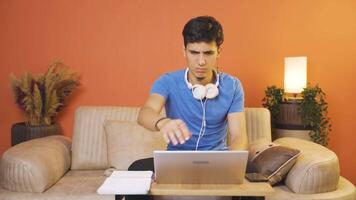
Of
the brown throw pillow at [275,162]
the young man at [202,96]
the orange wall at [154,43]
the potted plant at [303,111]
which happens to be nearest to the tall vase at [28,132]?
the orange wall at [154,43]

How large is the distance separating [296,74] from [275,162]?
39.0 inches

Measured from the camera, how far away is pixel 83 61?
314 centimetres

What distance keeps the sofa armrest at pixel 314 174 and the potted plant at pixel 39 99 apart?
1.72 m

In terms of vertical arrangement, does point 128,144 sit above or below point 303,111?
below

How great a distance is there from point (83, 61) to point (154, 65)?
0.56 m

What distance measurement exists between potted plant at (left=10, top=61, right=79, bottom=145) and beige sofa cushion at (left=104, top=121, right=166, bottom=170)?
1.89 feet

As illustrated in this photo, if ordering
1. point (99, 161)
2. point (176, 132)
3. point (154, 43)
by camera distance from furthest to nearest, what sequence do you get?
1. point (154, 43)
2. point (99, 161)
3. point (176, 132)

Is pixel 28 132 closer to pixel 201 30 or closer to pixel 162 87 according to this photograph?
pixel 162 87

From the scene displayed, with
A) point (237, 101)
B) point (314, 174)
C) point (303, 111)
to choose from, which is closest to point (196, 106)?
point (237, 101)

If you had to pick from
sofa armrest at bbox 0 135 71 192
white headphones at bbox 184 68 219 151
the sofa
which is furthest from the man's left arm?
sofa armrest at bbox 0 135 71 192

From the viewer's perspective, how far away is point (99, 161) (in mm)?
2656

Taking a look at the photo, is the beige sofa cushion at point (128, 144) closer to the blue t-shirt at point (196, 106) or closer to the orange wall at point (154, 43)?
the orange wall at point (154, 43)

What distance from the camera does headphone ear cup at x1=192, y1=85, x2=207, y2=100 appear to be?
5.49 ft

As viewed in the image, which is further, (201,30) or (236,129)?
(236,129)
